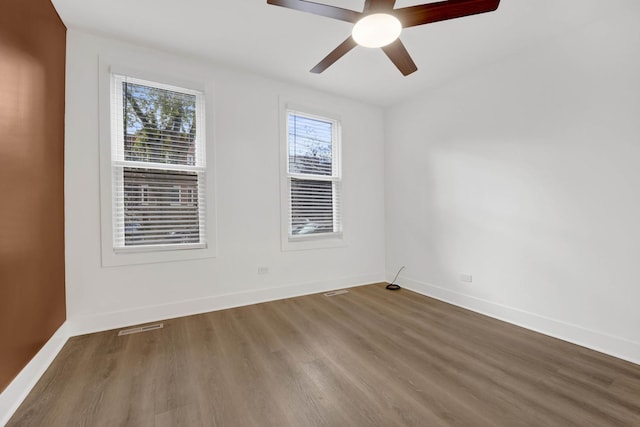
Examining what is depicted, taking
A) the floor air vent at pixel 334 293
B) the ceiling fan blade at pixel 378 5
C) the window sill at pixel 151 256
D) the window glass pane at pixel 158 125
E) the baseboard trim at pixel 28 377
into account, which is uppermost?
the ceiling fan blade at pixel 378 5

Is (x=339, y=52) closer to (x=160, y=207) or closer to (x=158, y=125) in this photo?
(x=158, y=125)

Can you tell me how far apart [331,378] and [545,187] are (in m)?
2.62

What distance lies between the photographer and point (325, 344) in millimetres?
2346

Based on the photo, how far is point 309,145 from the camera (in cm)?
384

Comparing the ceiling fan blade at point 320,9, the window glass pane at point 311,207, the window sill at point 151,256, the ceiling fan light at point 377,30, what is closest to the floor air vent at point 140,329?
the window sill at point 151,256

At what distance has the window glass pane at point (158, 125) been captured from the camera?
9.02ft

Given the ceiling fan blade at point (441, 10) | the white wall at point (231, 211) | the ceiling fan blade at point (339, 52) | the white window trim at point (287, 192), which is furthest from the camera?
the white window trim at point (287, 192)

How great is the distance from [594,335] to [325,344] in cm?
228

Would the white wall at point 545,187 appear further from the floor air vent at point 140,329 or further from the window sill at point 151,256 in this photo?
the floor air vent at point 140,329

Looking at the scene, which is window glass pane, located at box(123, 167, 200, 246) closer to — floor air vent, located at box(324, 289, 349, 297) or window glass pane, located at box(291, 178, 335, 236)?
window glass pane, located at box(291, 178, 335, 236)

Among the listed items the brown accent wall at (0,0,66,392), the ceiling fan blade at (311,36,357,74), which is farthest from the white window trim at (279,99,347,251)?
the brown accent wall at (0,0,66,392)

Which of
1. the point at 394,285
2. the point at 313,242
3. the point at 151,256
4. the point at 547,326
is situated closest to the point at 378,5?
the point at 313,242

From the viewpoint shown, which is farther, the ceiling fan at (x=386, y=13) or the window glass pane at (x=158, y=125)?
the window glass pane at (x=158, y=125)

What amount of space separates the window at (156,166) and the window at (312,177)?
112 centimetres
